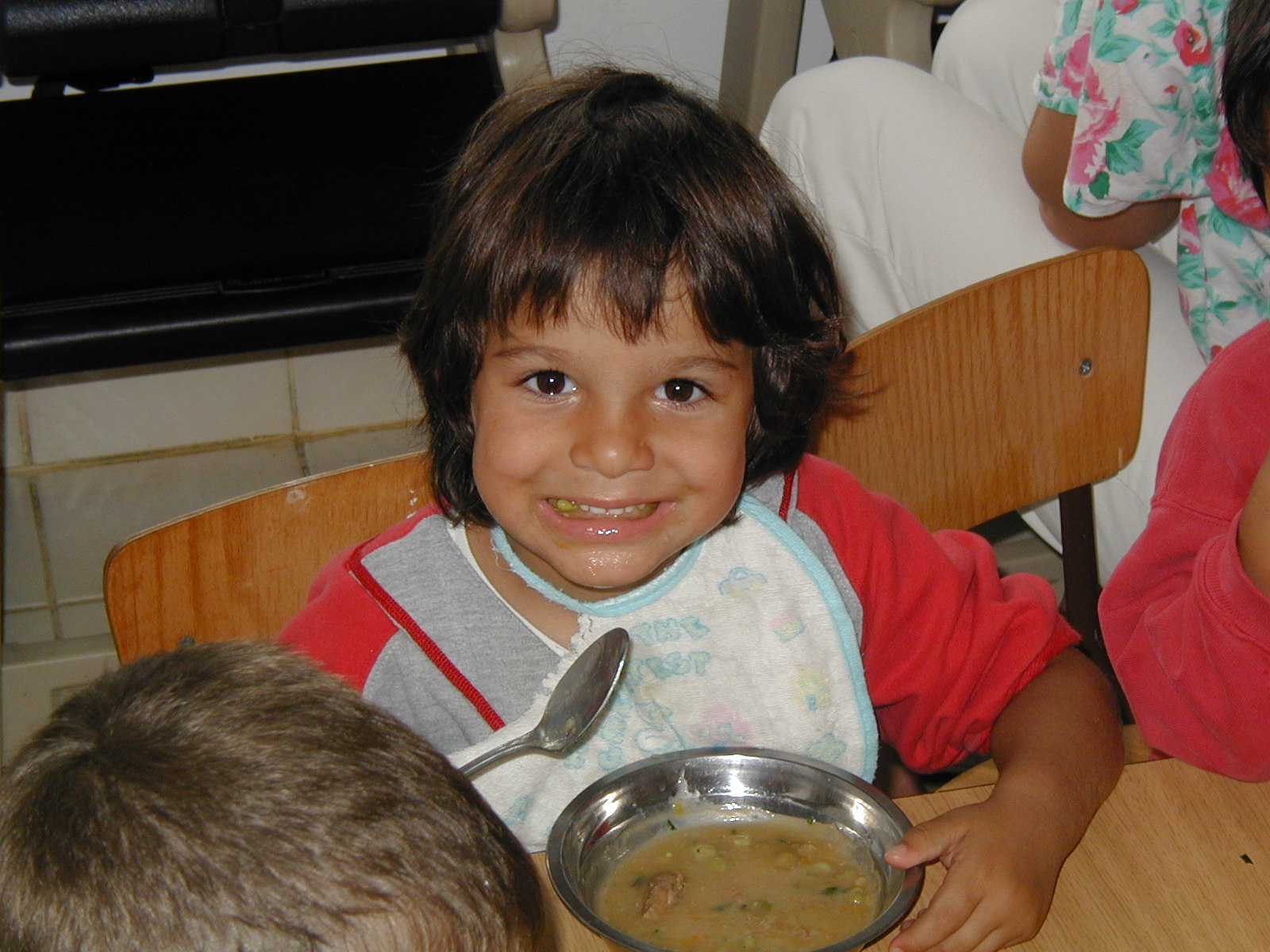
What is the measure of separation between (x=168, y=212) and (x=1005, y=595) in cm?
130

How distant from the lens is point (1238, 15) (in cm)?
97

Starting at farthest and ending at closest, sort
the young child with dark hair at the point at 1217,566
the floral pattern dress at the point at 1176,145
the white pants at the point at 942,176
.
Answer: the white pants at the point at 942,176
the floral pattern dress at the point at 1176,145
the young child with dark hair at the point at 1217,566

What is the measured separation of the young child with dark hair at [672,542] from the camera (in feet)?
2.79

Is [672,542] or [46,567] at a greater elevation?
[672,542]

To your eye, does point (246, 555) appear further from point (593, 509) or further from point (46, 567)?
point (46, 567)

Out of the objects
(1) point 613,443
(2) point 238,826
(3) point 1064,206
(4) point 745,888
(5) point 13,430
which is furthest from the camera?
(5) point 13,430

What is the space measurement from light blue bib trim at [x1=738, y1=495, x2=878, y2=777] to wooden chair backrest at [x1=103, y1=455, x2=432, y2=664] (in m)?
0.26

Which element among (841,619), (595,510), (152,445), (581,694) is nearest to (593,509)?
(595,510)

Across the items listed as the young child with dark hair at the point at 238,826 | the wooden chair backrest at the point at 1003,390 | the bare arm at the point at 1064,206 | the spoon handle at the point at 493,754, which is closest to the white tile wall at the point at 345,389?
the bare arm at the point at 1064,206

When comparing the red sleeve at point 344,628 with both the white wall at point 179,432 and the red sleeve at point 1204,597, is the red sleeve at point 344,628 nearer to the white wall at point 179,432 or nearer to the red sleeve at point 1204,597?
the red sleeve at point 1204,597

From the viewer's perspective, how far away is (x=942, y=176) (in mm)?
1578

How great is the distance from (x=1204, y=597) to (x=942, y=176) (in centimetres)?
76

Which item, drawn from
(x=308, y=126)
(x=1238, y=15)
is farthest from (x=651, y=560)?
(x=308, y=126)

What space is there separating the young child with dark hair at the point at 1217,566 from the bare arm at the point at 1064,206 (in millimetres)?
359
